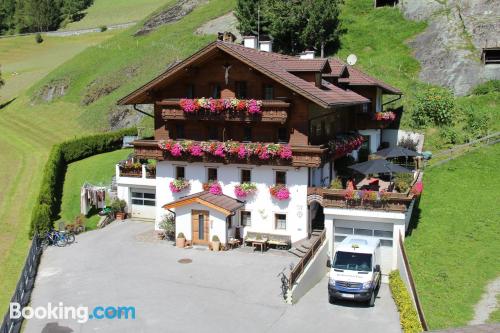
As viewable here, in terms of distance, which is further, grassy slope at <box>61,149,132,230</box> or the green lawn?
grassy slope at <box>61,149,132,230</box>

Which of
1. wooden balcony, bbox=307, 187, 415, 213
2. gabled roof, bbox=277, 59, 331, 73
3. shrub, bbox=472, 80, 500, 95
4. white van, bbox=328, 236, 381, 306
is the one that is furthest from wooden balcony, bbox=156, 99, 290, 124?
shrub, bbox=472, 80, 500, 95

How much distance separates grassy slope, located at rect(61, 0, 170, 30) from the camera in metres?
142

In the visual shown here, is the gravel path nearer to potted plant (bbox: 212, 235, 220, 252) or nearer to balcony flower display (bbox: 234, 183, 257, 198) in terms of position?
balcony flower display (bbox: 234, 183, 257, 198)

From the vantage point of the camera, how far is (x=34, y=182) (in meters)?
44.6

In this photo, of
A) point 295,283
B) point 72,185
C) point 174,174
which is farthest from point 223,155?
point 72,185

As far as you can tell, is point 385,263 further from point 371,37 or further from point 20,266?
point 371,37

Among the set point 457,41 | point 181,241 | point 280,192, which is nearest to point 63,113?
point 181,241

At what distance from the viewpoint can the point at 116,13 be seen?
491ft

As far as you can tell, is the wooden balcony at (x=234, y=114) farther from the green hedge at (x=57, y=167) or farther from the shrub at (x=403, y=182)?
the green hedge at (x=57, y=167)

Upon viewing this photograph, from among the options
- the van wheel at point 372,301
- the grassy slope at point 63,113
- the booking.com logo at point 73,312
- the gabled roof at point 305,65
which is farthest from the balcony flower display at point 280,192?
the grassy slope at point 63,113

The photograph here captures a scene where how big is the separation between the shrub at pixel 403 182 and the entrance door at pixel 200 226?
11007 mm

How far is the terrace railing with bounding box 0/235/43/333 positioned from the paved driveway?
0.39 metres

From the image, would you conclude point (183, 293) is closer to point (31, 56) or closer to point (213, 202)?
point (213, 202)

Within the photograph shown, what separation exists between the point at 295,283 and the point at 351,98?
634 inches
